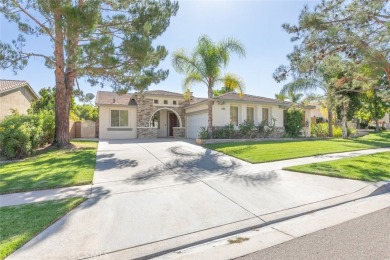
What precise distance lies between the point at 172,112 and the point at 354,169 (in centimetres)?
1832

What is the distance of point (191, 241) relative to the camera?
3795mm

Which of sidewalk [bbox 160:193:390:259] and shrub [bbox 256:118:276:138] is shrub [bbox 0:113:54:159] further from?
shrub [bbox 256:118:276:138]

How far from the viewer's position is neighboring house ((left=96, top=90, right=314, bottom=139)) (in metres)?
18.7

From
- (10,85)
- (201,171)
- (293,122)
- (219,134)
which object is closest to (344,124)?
(293,122)

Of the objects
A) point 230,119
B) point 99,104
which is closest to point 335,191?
point 230,119

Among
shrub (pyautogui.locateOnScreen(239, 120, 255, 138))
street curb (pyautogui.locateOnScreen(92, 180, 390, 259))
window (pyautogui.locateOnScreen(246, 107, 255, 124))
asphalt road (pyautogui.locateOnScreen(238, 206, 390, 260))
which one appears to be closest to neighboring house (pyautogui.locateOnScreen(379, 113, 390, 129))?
window (pyautogui.locateOnScreen(246, 107, 255, 124))

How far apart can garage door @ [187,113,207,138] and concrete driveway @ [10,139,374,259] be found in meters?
10.6

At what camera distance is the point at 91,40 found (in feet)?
37.1

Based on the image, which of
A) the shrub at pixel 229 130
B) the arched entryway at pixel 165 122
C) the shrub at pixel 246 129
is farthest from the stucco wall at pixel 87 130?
the shrub at pixel 246 129

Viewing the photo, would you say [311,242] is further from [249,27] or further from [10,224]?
[249,27]

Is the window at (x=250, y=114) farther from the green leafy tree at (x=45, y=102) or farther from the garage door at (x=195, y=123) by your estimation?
the green leafy tree at (x=45, y=102)

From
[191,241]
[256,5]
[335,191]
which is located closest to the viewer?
[191,241]

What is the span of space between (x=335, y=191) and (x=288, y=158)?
13.4ft

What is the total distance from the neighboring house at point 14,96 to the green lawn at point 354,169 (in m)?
22.8
